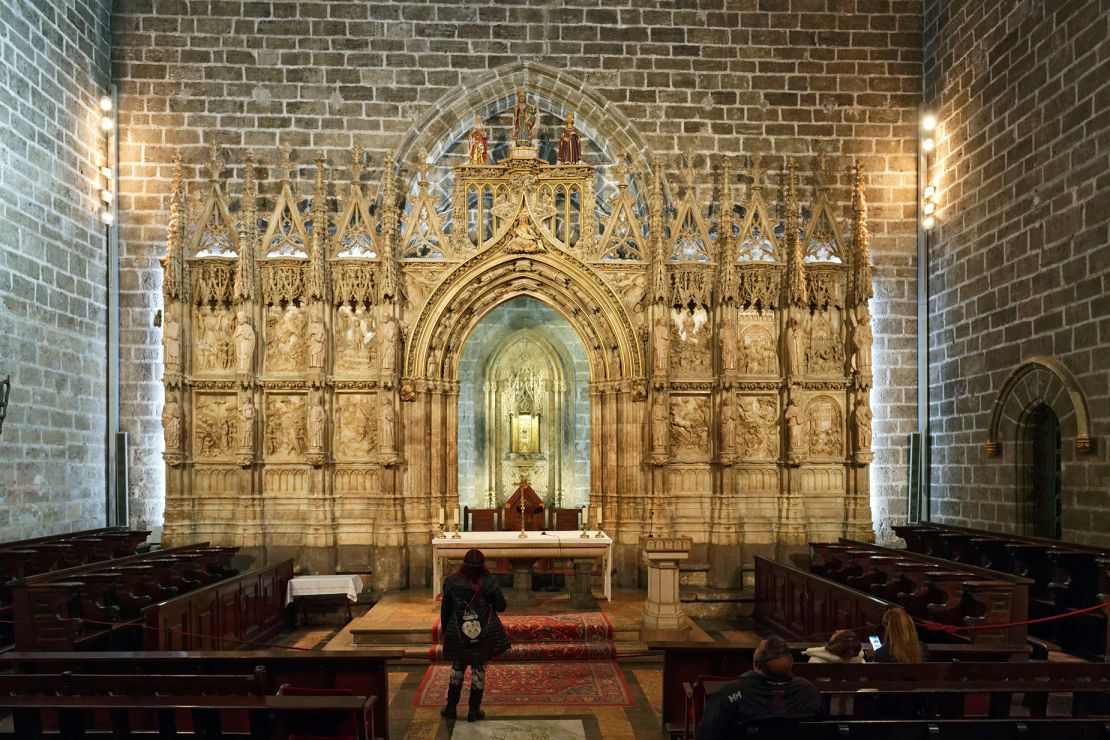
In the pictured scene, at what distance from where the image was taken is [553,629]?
36.6 feet

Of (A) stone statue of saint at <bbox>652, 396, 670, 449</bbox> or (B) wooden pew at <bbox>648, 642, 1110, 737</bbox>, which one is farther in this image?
(A) stone statue of saint at <bbox>652, 396, 670, 449</bbox>

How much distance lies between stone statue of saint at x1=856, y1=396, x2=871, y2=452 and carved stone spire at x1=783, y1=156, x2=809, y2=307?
1.76 metres

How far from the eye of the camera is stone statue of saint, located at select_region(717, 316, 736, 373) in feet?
46.4

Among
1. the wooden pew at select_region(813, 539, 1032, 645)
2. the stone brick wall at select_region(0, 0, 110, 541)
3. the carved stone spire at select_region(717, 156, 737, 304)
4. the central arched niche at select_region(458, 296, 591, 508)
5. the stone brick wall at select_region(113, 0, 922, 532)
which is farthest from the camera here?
the central arched niche at select_region(458, 296, 591, 508)

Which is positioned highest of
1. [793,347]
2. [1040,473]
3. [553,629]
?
[793,347]

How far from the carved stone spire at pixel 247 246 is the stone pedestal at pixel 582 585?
248 inches

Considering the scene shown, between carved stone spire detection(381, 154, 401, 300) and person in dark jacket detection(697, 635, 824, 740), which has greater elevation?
carved stone spire detection(381, 154, 401, 300)

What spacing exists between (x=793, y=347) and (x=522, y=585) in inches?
218

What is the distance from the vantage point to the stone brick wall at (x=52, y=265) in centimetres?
1202

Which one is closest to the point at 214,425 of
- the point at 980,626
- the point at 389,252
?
the point at 389,252

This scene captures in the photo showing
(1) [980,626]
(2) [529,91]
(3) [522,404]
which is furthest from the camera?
(3) [522,404]

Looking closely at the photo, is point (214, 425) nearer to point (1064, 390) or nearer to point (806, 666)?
point (806, 666)

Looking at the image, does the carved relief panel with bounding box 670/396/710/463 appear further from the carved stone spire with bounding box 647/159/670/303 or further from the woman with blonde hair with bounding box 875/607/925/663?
the woman with blonde hair with bounding box 875/607/925/663

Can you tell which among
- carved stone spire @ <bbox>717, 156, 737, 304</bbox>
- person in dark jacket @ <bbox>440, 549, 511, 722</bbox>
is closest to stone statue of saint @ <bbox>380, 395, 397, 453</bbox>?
carved stone spire @ <bbox>717, 156, 737, 304</bbox>
